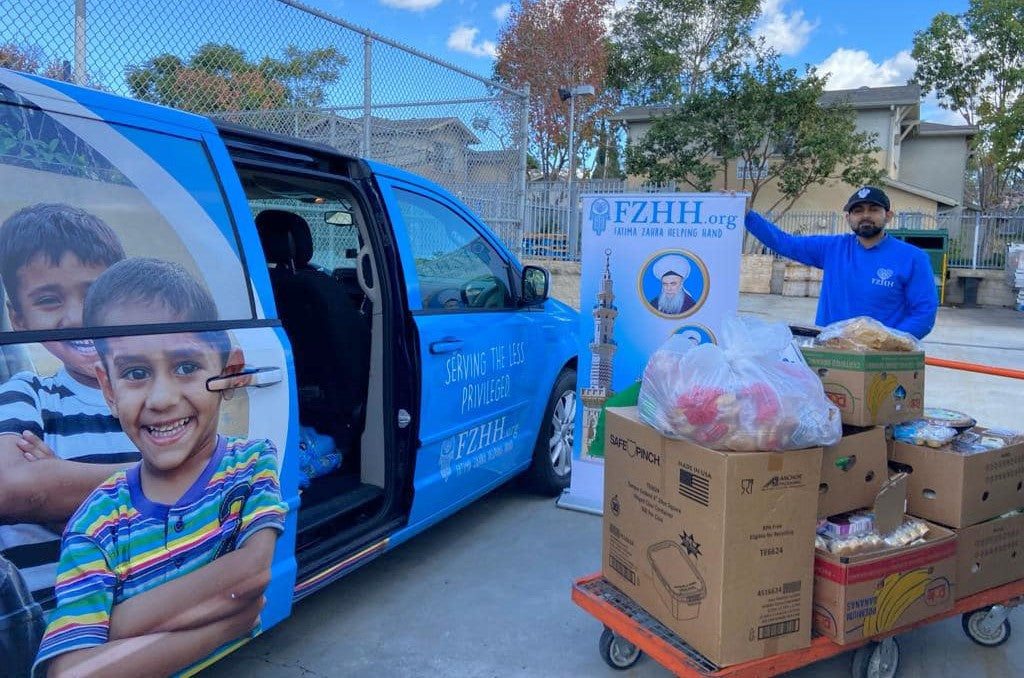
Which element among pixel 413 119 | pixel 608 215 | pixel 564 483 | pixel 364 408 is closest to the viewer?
pixel 364 408

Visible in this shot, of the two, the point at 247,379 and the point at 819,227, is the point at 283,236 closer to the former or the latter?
the point at 247,379

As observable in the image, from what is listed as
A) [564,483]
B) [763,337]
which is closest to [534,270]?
[564,483]

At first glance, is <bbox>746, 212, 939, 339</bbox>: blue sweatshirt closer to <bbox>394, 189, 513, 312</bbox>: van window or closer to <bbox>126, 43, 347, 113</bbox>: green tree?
<bbox>394, 189, 513, 312</bbox>: van window

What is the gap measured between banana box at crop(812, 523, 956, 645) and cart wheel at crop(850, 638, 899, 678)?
0.13 m

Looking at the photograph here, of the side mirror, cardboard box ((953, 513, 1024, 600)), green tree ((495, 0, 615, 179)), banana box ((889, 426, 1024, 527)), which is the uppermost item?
green tree ((495, 0, 615, 179))

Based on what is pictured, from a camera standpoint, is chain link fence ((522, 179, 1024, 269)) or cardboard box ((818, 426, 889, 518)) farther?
chain link fence ((522, 179, 1024, 269))

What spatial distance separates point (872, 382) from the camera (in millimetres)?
2893

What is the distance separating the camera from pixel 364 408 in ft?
11.9

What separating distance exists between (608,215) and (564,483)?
5.52ft

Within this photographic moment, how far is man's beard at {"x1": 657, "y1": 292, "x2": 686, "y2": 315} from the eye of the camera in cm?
437

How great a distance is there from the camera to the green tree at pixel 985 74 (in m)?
23.0

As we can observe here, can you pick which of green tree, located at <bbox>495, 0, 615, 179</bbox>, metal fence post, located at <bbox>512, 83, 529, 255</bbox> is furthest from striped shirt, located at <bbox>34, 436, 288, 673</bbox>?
green tree, located at <bbox>495, 0, 615, 179</bbox>

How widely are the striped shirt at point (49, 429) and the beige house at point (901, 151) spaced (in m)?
22.9

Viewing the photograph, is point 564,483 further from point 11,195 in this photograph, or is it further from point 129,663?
point 11,195
